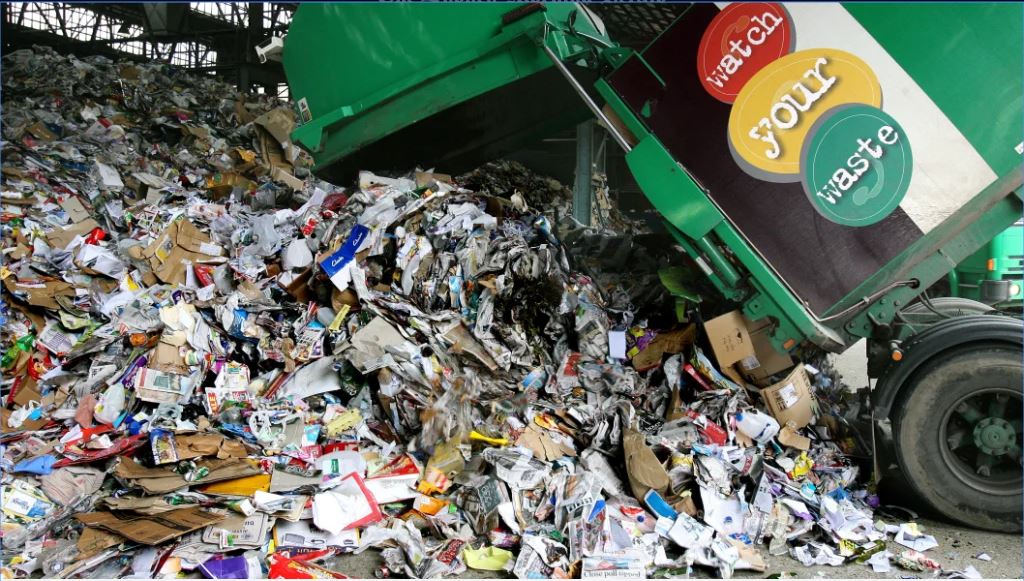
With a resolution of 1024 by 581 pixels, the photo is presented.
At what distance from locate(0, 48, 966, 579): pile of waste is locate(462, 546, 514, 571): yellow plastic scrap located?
0.06 ft

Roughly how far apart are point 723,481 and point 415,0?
9.38 feet

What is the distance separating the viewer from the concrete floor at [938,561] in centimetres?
257

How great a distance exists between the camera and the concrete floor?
2568 millimetres

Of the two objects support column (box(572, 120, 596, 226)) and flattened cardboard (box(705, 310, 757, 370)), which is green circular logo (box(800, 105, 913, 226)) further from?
support column (box(572, 120, 596, 226))

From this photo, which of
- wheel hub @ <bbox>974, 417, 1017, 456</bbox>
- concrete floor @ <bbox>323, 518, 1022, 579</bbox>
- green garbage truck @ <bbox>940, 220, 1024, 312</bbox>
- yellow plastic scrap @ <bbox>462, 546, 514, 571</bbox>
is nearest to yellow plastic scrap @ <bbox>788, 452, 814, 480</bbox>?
concrete floor @ <bbox>323, 518, 1022, 579</bbox>

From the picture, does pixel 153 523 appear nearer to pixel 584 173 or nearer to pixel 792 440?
pixel 792 440

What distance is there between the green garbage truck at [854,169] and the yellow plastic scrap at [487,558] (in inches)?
61.0

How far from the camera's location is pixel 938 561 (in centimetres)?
270

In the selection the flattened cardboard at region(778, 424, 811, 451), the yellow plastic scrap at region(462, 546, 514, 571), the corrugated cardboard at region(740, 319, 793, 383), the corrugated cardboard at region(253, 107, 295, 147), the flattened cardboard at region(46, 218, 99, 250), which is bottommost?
the yellow plastic scrap at region(462, 546, 514, 571)

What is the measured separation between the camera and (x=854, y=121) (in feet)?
9.23

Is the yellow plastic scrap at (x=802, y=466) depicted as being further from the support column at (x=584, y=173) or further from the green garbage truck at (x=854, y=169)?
the support column at (x=584, y=173)

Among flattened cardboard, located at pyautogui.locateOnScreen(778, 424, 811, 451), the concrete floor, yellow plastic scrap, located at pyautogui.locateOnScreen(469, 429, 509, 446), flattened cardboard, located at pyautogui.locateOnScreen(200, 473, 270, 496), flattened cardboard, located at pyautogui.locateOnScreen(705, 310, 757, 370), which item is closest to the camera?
the concrete floor

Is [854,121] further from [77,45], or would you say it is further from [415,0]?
[77,45]

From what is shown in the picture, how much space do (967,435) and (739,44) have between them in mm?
1940
